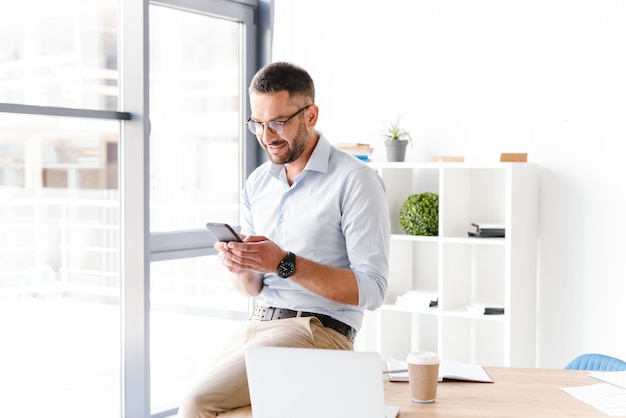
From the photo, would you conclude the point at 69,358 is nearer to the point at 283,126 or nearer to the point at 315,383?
the point at 283,126

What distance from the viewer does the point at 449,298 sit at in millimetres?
4352

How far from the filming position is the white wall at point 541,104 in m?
4.02

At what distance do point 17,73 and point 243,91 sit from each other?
1.63 metres

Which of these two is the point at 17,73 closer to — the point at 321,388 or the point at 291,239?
the point at 291,239

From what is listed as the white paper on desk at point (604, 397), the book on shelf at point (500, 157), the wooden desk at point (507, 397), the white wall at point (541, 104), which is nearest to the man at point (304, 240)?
the wooden desk at point (507, 397)

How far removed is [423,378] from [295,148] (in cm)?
101

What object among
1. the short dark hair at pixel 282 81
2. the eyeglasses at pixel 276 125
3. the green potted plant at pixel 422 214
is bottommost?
the green potted plant at pixel 422 214

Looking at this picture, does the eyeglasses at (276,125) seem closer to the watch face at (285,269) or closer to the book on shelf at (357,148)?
the watch face at (285,269)

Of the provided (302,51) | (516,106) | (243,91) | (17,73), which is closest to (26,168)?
(17,73)

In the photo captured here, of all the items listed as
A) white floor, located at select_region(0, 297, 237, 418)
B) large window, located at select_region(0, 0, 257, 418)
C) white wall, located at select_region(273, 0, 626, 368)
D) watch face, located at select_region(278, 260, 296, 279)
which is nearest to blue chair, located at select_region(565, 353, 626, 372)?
watch face, located at select_region(278, 260, 296, 279)

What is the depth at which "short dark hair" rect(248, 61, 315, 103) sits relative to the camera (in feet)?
8.98

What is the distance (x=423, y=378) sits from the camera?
2107mm

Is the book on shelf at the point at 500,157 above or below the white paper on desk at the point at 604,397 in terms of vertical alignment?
above

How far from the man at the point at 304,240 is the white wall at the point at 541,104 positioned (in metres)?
1.75
